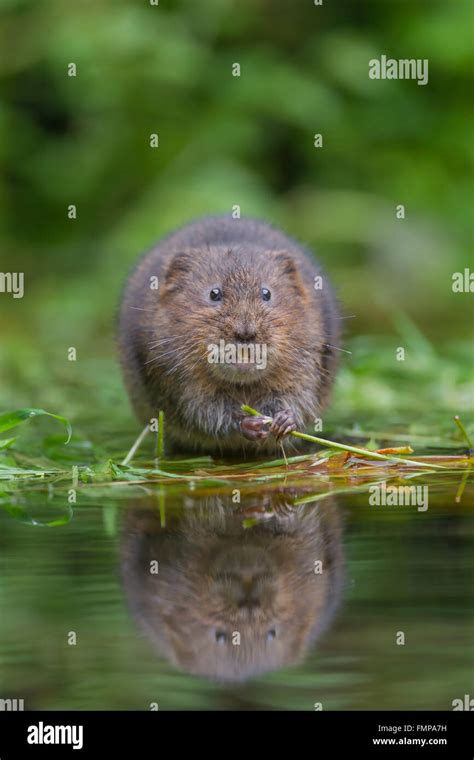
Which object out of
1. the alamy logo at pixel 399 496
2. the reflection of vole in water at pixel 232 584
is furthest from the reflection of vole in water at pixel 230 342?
the reflection of vole in water at pixel 232 584

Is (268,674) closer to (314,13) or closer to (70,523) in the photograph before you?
(70,523)

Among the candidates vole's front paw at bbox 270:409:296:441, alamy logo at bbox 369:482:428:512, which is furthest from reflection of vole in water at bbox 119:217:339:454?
alamy logo at bbox 369:482:428:512

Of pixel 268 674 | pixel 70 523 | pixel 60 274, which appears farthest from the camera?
pixel 60 274

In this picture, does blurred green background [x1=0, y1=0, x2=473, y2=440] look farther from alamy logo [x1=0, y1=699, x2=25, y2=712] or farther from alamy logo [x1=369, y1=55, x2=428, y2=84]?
alamy logo [x1=0, y1=699, x2=25, y2=712]

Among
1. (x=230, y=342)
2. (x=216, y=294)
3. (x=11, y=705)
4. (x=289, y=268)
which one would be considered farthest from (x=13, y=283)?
(x=11, y=705)

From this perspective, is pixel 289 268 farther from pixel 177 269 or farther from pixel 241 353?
pixel 241 353

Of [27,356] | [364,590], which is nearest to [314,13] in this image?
[27,356]

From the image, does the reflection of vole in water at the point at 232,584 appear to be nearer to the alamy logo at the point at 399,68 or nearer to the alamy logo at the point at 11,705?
the alamy logo at the point at 11,705
